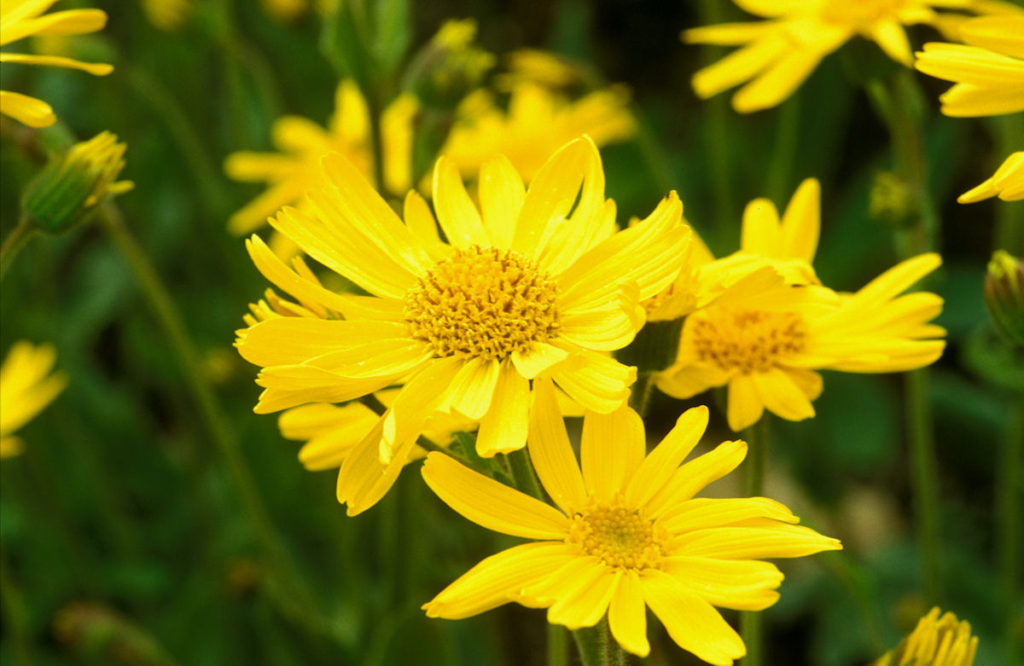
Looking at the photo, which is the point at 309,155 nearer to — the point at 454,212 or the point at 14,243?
the point at 14,243

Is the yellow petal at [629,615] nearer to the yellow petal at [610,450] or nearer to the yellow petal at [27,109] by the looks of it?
the yellow petal at [610,450]

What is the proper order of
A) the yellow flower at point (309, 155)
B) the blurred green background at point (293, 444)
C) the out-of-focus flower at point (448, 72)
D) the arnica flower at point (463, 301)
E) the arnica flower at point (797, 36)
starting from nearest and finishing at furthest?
1. the arnica flower at point (463, 301)
2. the arnica flower at point (797, 36)
3. the out-of-focus flower at point (448, 72)
4. the blurred green background at point (293, 444)
5. the yellow flower at point (309, 155)

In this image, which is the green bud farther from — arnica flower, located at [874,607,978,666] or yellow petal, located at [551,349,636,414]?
yellow petal, located at [551,349,636,414]

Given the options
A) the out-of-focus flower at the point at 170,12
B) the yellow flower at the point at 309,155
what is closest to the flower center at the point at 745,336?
the yellow flower at the point at 309,155

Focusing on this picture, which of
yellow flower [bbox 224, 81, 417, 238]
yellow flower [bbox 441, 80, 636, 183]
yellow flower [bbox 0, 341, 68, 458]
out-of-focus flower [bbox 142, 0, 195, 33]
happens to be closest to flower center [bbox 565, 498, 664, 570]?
yellow flower [bbox 0, 341, 68, 458]

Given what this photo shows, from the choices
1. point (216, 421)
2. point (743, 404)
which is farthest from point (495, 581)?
point (216, 421)

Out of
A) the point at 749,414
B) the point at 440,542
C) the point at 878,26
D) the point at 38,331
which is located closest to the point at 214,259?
the point at 38,331

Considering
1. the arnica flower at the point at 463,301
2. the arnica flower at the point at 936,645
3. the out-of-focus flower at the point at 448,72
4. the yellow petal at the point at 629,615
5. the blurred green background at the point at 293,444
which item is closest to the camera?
the yellow petal at the point at 629,615
